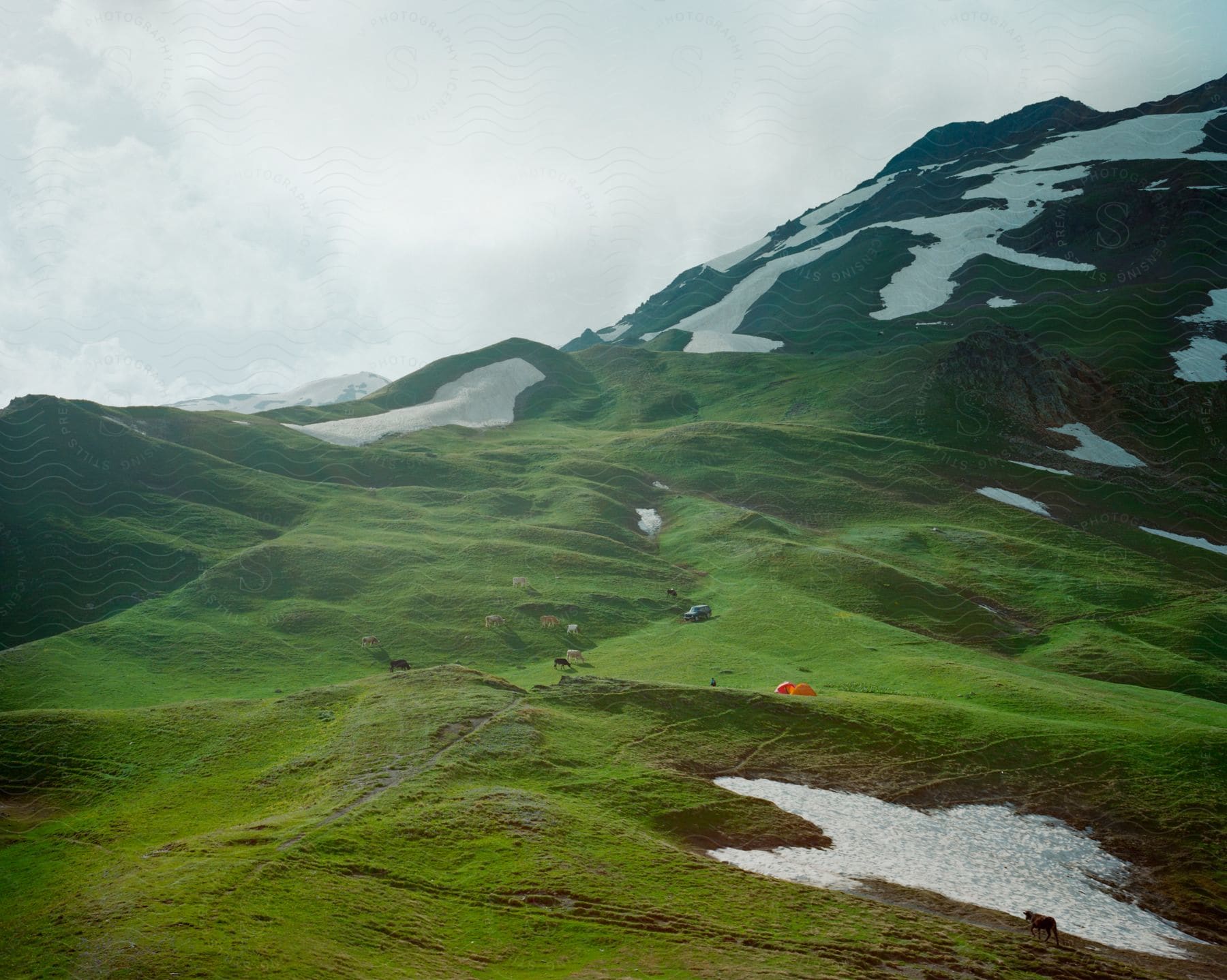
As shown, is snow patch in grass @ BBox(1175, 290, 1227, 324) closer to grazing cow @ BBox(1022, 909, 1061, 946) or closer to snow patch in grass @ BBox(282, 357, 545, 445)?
snow patch in grass @ BBox(282, 357, 545, 445)

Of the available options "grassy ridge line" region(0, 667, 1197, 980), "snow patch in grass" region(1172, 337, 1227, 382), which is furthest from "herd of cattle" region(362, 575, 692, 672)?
"snow patch in grass" region(1172, 337, 1227, 382)

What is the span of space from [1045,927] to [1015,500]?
289ft

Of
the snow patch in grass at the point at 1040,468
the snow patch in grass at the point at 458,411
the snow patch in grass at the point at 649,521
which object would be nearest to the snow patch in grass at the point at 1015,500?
the snow patch in grass at the point at 1040,468

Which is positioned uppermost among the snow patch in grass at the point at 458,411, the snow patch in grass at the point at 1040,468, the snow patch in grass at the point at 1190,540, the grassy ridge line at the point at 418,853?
the snow patch in grass at the point at 458,411

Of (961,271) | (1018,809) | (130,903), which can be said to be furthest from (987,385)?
(130,903)

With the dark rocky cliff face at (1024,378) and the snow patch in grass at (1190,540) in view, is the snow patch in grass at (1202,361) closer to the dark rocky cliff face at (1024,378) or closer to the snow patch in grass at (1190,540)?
the dark rocky cliff face at (1024,378)

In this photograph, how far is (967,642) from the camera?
214ft

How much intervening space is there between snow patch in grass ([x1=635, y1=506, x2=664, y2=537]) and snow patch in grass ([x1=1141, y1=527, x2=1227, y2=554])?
57.8 m

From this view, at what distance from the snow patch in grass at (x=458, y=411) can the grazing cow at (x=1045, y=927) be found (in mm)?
111208

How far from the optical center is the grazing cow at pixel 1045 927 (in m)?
25.5

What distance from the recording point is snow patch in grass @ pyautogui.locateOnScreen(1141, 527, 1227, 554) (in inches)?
3836

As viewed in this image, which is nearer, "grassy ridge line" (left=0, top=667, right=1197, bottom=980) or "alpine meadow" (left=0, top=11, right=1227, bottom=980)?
"grassy ridge line" (left=0, top=667, right=1197, bottom=980)

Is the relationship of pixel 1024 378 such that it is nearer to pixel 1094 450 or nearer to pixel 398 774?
pixel 1094 450

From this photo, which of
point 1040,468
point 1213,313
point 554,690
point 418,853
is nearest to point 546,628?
point 554,690
